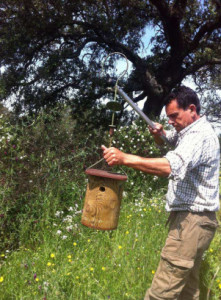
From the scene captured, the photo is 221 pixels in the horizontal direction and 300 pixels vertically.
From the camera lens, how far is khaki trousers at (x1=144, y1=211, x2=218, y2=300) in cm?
264

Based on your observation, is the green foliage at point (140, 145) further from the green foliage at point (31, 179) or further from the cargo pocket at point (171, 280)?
the cargo pocket at point (171, 280)

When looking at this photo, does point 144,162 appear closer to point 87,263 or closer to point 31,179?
point 87,263

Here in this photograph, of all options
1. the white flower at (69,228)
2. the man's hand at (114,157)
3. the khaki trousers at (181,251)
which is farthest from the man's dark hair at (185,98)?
the white flower at (69,228)

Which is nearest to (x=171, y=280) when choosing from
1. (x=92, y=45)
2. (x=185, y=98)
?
(x=185, y=98)

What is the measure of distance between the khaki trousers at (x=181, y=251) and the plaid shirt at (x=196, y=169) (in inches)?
4.0

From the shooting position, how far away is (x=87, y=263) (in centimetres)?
354

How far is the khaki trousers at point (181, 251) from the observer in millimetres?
2645

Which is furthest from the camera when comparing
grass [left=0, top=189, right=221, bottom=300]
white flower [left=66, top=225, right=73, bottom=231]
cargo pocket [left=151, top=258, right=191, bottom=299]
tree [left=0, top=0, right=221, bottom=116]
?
tree [left=0, top=0, right=221, bottom=116]

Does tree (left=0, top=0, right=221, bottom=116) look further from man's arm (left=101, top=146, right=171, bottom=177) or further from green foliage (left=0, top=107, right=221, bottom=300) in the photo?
man's arm (left=101, top=146, right=171, bottom=177)

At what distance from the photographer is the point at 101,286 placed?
3.19m

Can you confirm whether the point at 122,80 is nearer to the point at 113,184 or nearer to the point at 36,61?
the point at 36,61

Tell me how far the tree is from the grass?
429 centimetres

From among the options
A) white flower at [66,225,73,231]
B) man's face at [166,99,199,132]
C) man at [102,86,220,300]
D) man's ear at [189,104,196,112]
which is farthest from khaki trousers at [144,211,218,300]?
white flower at [66,225,73,231]

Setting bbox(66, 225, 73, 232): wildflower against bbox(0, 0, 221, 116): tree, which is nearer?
bbox(66, 225, 73, 232): wildflower
